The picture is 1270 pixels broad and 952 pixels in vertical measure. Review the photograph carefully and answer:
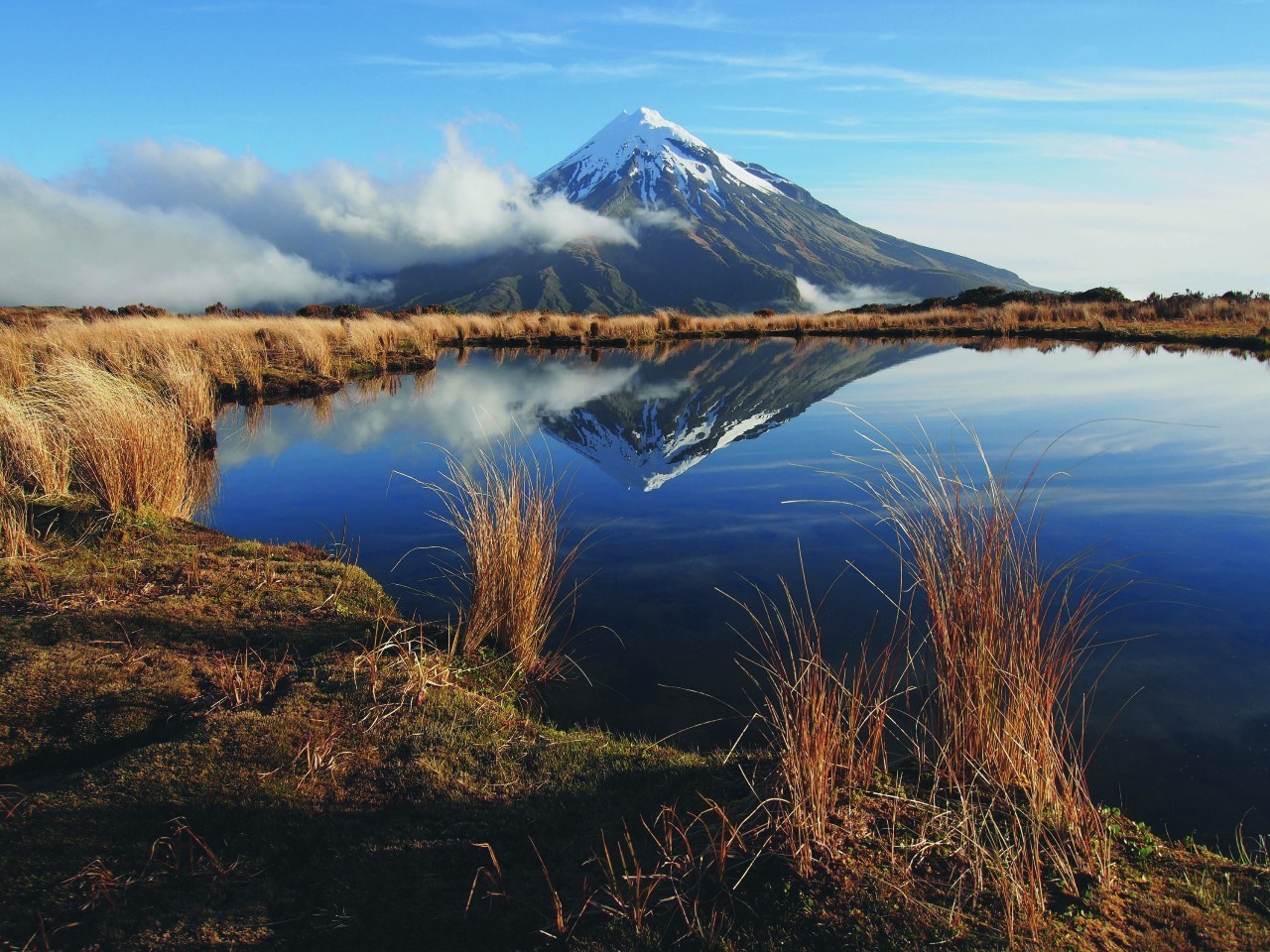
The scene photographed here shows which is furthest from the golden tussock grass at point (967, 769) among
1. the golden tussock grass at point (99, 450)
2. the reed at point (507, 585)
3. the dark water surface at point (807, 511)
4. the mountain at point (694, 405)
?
the golden tussock grass at point (99, 450)

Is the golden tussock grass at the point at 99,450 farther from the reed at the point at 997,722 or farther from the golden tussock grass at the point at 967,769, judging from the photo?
→ the reed at the point at 997,722

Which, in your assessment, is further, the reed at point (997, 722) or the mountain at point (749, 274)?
the mountain at point (749, 274)

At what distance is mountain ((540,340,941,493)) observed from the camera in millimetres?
9297

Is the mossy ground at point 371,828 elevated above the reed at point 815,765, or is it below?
below

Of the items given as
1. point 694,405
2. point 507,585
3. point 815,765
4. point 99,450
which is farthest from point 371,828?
point 694,405

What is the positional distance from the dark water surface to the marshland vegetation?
45cm

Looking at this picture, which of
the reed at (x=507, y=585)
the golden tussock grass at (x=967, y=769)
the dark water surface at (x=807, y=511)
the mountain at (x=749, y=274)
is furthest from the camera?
the mountain at (x=749, y=274)

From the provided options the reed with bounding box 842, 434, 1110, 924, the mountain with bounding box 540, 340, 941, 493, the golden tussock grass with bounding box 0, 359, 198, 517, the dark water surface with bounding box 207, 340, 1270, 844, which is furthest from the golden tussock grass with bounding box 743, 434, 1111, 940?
the golden tussock grass with bounding box 0, 359, 198, 517

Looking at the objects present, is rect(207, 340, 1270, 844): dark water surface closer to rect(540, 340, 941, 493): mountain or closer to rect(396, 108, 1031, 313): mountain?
rect(540, 340, 941, 493): mountain

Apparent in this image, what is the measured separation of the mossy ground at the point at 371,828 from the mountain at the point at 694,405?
4.86 metres

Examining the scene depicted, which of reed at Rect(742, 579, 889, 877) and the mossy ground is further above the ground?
reed at Rect(742, 579, 889, 877)

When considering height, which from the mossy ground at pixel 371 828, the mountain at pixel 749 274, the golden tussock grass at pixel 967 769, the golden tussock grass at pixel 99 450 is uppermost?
the mountain at pixel 749 274

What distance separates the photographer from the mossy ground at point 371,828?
6.68 feet

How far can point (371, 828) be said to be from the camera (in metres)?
2.46
